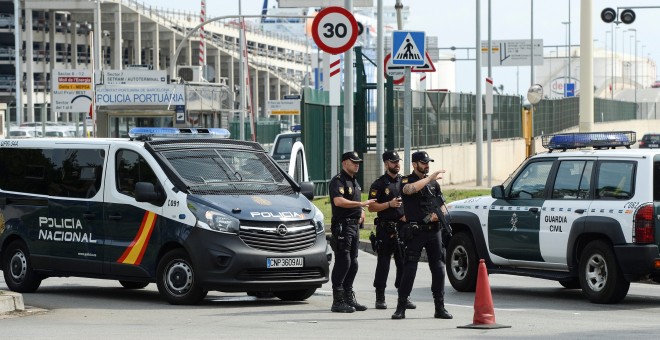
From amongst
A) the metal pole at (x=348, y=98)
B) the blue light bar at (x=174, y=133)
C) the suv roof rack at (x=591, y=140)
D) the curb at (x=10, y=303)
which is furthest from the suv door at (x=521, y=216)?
the metal pole at (x=348, y=98)

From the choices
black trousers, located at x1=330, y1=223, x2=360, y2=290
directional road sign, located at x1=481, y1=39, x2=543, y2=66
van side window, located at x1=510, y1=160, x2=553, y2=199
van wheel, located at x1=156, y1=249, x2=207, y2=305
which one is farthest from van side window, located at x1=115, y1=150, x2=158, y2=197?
directional road sign, located at x1=481, y1=39, x2=543, y2=66

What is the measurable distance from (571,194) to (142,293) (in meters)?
5.07

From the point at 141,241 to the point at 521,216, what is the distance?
4304 mm

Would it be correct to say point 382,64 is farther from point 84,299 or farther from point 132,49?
point 132,49

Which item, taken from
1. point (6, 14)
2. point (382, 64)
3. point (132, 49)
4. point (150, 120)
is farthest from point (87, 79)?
point (132, 49)

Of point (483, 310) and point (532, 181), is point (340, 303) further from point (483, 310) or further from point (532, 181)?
point (532, 181)

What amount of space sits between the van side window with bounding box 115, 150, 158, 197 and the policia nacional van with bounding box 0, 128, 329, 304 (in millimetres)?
13

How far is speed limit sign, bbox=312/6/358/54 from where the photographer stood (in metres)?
20.0

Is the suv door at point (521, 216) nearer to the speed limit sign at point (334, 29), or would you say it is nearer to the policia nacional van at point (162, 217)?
the policia nacional van at point (162, 217)

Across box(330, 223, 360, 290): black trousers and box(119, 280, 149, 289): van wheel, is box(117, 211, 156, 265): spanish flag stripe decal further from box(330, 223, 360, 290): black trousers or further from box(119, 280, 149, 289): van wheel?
box(330, 223, 360, 290): black trousers

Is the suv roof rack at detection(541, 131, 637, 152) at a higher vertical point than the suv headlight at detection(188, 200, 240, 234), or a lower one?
higher

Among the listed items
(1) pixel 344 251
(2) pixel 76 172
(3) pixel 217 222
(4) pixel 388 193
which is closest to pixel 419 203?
(4) pixel 388 193

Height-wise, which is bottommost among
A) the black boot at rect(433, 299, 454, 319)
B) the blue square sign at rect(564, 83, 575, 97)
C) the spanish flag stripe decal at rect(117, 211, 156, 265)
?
the black boot at rect(433, 299, 454, 319)

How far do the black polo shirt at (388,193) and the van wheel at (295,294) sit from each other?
170 cm
